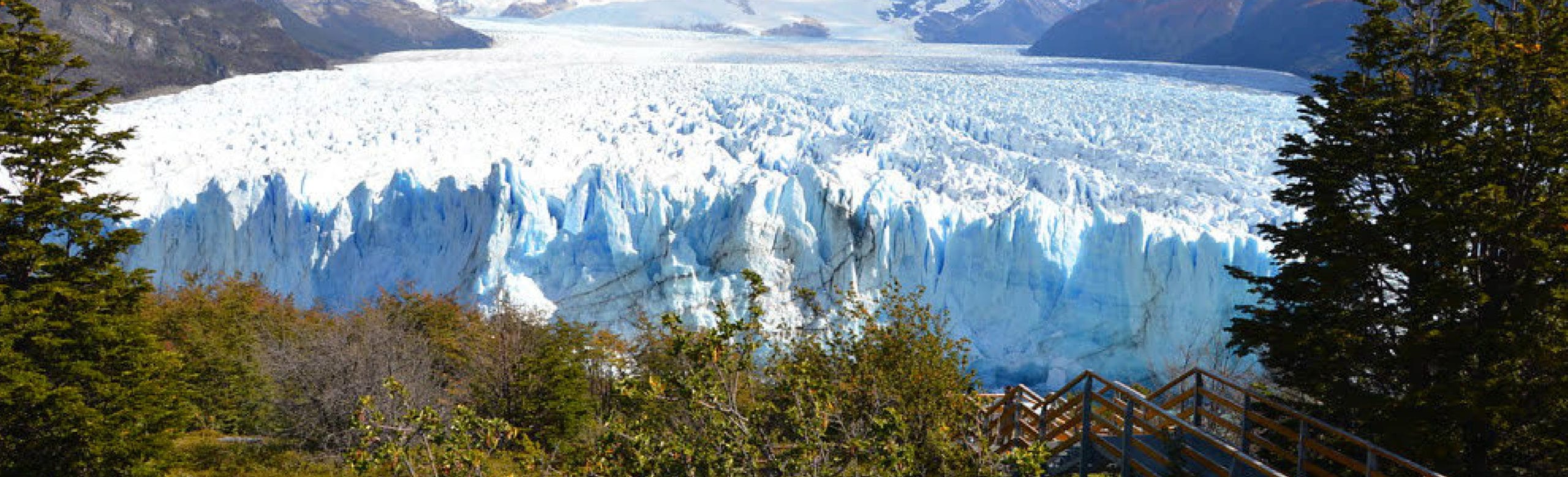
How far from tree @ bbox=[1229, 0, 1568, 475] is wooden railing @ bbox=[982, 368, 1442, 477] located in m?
0.71

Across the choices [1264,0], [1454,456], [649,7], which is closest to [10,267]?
[1454,456]

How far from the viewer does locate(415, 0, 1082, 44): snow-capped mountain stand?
106 metres

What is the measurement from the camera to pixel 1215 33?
7006cm

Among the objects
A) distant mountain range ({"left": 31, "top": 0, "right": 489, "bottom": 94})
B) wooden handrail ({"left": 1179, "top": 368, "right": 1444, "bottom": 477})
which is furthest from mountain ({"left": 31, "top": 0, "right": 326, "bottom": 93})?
wooden handrail ({"left": 1179, "top": 368, "right": 1444, "bottom": 477})

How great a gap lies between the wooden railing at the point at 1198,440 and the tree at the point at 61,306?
12.4 meters

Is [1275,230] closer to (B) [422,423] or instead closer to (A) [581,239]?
(B) [422,423]

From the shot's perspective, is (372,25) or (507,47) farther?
(372,25)

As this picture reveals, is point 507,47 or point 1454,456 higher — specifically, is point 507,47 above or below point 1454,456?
above

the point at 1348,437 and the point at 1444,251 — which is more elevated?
the point at 1444,251

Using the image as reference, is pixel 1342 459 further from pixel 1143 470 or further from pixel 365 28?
pixel 365 28

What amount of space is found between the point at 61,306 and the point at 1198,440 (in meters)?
15.2

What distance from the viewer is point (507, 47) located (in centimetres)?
5794

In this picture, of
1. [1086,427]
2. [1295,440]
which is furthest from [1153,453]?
[1295,440]

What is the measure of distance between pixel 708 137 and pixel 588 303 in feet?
25.6
